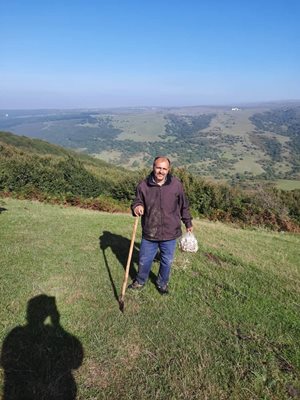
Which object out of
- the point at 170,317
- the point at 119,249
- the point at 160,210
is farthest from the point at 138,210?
the point at 119,249

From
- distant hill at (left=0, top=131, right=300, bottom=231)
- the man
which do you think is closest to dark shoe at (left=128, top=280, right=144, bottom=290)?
the man

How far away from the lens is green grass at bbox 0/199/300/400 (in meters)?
4.70

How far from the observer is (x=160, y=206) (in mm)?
6527

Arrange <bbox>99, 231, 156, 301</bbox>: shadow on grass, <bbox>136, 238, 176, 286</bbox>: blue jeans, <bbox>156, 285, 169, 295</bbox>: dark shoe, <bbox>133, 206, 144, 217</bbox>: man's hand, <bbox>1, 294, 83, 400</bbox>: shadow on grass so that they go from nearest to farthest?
<bbox>1, 294, 83, 400</bbox>: shadow on grass, <bbox>133, 206, 144, 217</bbox>: man's hand, <bbox>136, 238, 176, 286</bbox>: blue jeans, <bbox>156, 285, 169, 295</bbox>: dark shoe, <bbox>99, 231, 156, 301</bbox>: shadow on grass

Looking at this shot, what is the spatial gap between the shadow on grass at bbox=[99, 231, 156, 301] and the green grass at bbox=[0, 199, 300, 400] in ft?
0.16

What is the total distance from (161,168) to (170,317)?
2602mm

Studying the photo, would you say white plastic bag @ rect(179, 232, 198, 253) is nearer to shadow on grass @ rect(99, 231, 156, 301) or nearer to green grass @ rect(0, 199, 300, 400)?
green grass @ rect(0, 199, 300, 400)

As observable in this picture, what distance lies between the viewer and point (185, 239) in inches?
323

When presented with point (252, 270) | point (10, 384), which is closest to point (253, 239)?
point (252, 270)

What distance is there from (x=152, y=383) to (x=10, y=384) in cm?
179

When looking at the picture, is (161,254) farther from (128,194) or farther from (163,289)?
(128,194)

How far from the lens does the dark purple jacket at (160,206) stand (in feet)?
21.4

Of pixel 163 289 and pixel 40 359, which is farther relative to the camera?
pixel 163 289

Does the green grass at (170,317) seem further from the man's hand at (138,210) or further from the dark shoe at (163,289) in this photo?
the man's hand at (138,210)
